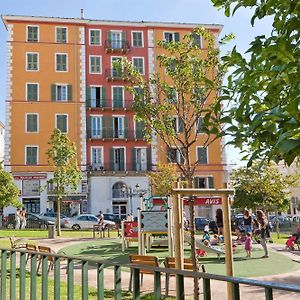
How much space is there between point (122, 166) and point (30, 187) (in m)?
8.94

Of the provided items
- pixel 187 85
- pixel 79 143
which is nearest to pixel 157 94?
pixel 187 85

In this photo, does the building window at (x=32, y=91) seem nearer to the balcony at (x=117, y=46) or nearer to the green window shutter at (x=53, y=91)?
the green window shutter at (x=53, y=91)

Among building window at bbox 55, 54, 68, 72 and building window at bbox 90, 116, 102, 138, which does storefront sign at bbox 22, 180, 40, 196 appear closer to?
building window at bbox 90, 116, 102, 138

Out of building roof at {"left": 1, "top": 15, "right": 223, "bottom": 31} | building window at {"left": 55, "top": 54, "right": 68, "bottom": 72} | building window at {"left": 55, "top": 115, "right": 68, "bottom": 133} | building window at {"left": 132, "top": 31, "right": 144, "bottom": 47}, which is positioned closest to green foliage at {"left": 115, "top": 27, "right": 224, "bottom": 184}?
building window at {"left": 55, "top": 115, "right": 68, "bottom": 133}

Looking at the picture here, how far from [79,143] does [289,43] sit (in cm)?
4334

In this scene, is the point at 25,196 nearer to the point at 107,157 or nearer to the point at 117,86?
the point at 107,157

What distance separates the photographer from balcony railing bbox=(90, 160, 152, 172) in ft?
151

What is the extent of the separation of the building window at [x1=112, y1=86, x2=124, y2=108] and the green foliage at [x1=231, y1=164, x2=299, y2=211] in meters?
13.7

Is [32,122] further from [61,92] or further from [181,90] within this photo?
[181,90]

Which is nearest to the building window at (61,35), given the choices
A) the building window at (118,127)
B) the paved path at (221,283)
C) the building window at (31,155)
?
the building window at (118,127)

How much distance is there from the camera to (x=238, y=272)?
13.0 meters

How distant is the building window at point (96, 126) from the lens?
153 feet

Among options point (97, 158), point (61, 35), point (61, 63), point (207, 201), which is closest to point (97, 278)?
point (207, 201)

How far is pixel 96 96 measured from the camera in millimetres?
47406
